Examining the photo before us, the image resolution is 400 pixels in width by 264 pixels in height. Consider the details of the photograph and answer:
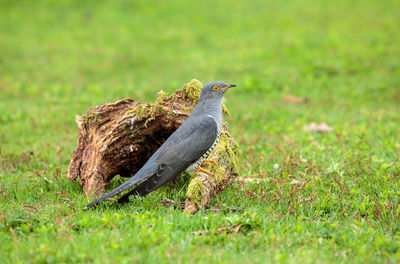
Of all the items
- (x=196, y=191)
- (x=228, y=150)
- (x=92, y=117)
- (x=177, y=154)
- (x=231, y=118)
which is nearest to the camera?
(x=196, y=191)

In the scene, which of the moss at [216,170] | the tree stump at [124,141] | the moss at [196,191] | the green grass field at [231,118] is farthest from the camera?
the tree stump at [124,141]

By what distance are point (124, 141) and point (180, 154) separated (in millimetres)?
1045

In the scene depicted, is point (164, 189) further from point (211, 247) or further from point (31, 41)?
point (31, 41)

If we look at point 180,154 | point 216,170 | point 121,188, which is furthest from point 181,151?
point 121,188

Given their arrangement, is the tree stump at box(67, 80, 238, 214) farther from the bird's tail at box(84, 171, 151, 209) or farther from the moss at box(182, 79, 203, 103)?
the bird's tail at box(84, 171, 151, 209)

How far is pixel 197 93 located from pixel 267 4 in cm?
1663

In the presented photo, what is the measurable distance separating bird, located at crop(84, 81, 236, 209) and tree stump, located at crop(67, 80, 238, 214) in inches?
11.1

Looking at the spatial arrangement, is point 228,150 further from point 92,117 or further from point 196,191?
point 92,117

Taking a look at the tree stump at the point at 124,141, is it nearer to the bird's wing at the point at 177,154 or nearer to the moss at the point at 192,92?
the moss at the point at 192,92

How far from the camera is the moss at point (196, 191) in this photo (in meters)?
5.37

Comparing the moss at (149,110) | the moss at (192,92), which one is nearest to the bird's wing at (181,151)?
the moss at (149,110)

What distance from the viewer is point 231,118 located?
7648 millimetres

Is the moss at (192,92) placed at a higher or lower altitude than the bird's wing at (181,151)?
higher

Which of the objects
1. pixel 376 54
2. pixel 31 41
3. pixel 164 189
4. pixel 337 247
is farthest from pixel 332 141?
pixel 31 41
